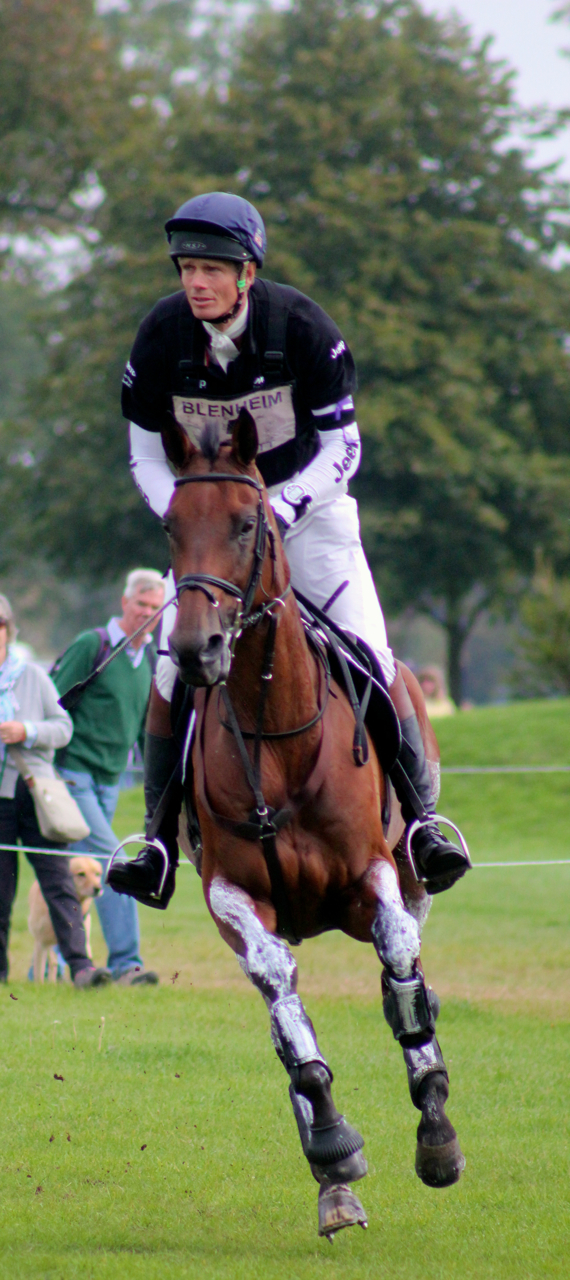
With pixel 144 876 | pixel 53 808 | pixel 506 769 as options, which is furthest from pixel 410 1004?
pixel 506 769

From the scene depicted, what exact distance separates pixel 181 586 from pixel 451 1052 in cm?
455

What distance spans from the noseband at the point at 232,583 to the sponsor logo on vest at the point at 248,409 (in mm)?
587

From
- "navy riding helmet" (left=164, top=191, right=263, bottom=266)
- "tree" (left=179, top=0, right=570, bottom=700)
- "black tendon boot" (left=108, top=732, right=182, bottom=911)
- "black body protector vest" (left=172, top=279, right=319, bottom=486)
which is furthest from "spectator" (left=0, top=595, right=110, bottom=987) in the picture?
"tree" (left=179, top=0, right=570, bottom=700)

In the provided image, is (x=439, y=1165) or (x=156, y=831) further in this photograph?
(x=156, y=831)

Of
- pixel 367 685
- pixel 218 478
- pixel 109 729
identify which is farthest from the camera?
pixel 109 729

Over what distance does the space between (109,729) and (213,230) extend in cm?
574

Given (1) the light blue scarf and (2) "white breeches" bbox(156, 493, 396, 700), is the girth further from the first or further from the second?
(1) the light blue scarf

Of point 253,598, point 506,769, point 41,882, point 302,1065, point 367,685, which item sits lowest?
point 506,769

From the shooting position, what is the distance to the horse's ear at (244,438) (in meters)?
4.56

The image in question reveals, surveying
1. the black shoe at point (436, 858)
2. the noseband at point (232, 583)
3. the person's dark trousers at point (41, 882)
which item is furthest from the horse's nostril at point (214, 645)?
the person's dark trousers at point (41, 882)

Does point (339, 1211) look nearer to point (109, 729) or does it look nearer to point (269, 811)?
point (269, 811)

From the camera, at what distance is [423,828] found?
569cm

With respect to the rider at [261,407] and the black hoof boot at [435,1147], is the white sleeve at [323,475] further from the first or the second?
the black hoof boot at [435,1147]

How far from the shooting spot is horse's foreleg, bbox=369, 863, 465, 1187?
16.0 feet
